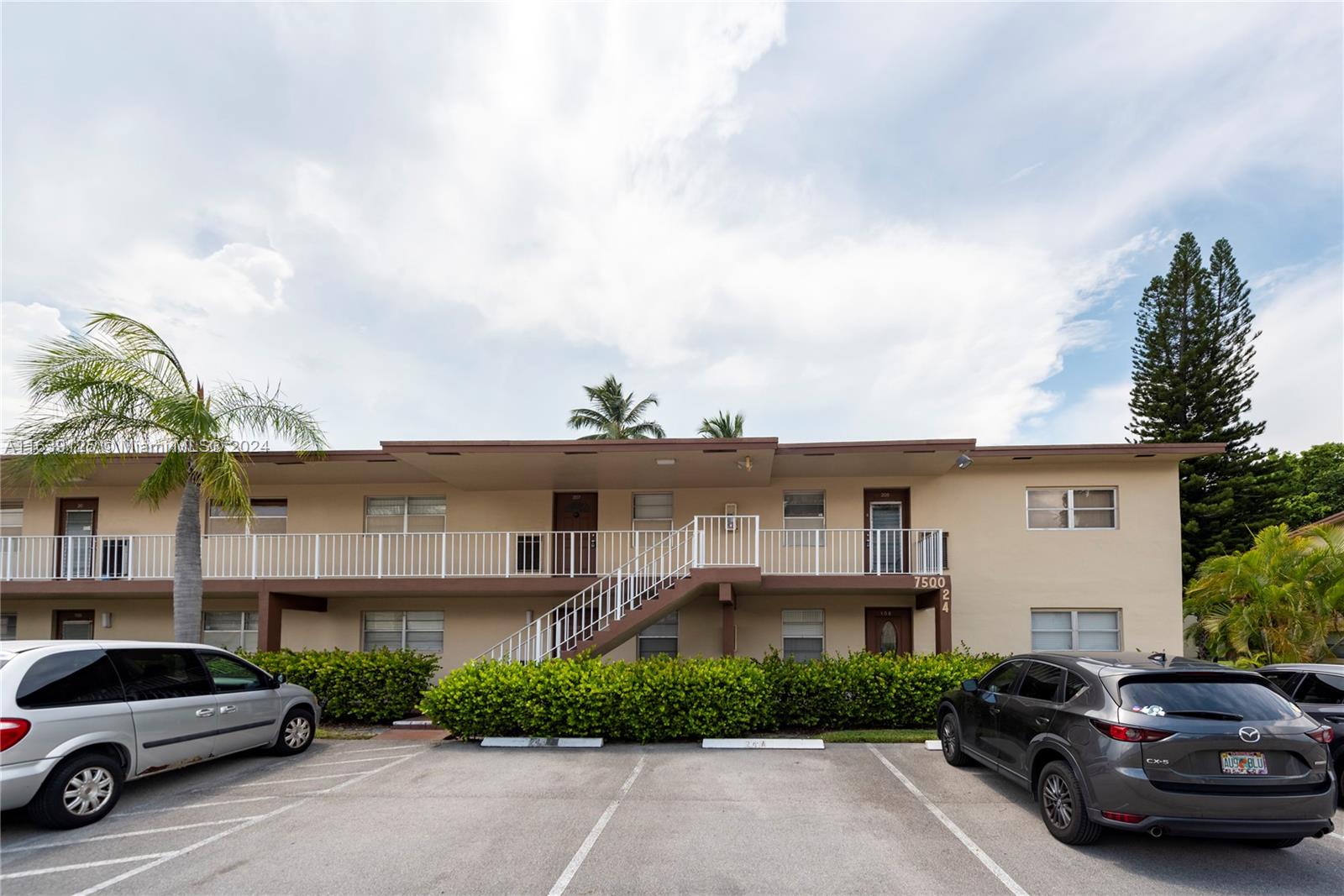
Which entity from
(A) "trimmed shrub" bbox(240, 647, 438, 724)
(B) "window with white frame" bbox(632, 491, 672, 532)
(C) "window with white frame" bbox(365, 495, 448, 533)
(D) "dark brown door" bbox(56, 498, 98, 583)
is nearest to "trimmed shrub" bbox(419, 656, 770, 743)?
(A) "trimmed shrub" bbox(240, 647, 438, 724)

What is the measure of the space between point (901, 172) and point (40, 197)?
15279mm

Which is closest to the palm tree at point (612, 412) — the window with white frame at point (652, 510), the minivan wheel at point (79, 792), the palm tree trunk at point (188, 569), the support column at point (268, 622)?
the window with white frame at point (652, 510)

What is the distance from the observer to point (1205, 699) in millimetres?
5812

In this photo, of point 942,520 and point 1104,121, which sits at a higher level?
point 1104,121

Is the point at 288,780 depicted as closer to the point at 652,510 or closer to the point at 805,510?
the point at 652,510

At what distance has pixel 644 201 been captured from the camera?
1569 centimetres

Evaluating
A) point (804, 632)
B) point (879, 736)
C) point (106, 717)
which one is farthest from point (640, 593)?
point (106, 717)

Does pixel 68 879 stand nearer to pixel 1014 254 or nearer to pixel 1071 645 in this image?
pixel 1071 645

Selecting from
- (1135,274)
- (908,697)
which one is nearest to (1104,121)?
(908,697)

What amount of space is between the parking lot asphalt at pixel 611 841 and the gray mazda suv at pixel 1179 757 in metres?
0.41

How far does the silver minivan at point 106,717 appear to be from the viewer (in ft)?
21.1

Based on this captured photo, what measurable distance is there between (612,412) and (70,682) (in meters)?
33.3

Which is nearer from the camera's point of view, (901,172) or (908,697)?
(908,697)

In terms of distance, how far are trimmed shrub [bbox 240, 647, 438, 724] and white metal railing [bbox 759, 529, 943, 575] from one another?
6728 millimetres
